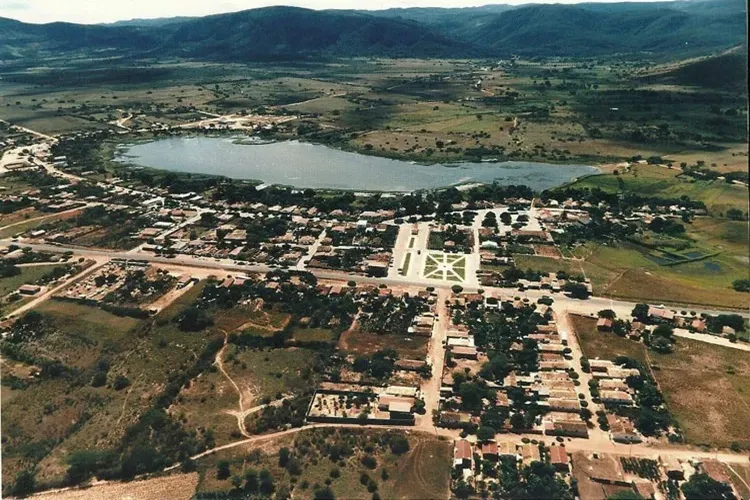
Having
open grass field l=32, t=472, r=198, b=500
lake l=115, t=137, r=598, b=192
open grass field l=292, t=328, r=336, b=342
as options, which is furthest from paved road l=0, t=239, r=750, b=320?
lake l=115, t=137, r=598, b=192

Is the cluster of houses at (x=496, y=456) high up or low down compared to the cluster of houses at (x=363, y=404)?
down

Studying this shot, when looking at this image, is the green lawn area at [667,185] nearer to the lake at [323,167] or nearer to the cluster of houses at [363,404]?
the lake at [323,167]

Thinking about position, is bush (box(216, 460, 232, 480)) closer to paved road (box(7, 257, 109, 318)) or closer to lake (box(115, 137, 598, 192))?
paved road (box(7, 257, 109, 318))

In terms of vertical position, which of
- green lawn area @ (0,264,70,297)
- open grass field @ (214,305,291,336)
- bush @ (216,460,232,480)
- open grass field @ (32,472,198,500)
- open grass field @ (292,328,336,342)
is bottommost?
open grass field @ (32,472,198,500)

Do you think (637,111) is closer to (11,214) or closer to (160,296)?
(160,296)

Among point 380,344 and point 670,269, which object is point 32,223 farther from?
point 670,269

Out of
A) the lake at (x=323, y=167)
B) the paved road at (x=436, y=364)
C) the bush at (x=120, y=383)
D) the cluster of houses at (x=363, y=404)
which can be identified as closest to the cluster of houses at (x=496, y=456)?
the paved road at (x=436, y=364)

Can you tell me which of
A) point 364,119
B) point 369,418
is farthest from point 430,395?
point 364,119
